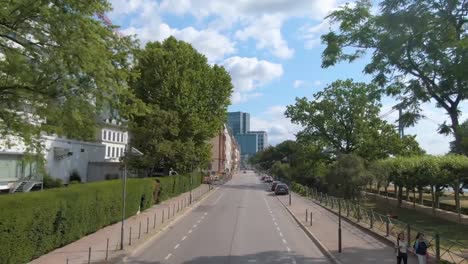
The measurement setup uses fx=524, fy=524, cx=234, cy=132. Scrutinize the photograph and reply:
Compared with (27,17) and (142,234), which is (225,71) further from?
(27,17)

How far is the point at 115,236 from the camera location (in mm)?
26688

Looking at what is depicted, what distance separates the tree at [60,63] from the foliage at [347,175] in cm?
1910

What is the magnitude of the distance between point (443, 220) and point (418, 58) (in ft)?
78.5

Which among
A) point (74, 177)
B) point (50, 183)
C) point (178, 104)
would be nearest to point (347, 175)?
point (50, 183)

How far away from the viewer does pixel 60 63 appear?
13.3 metres

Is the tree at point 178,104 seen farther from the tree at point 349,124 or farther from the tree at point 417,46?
the tree at point 417,46

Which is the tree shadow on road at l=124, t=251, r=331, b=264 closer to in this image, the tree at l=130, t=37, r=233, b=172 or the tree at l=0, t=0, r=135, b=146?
the tree at l=0, t=0, r=135, b=146

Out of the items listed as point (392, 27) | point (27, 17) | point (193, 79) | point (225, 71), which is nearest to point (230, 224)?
point (392, 27)

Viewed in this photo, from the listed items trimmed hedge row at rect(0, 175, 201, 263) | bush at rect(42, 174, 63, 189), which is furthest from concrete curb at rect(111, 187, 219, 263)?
bush at rect(42, 174, 63, 189)

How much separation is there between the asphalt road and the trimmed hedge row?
3558 millimetres

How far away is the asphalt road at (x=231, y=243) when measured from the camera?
20.4 m

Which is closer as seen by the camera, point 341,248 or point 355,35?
point 355,35

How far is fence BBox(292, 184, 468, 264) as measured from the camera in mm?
18530

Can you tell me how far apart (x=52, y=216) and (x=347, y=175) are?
17.6 m
